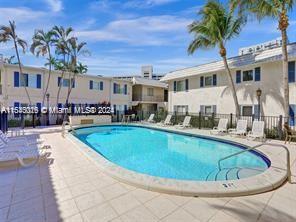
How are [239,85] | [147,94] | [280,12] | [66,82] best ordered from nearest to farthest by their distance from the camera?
[280,12], [239,85], [66,82], [147,94]

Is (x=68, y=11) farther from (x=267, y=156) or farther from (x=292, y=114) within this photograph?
(x=292, y=114)

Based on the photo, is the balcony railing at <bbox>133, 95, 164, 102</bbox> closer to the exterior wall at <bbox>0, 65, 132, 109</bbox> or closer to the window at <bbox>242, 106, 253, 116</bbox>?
the exterior wall at <bbox>0, 65, 132, 109</bbox>

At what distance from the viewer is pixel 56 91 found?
22.0 m

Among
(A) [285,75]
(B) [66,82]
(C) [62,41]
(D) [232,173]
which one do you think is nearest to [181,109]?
(A) [285,75]

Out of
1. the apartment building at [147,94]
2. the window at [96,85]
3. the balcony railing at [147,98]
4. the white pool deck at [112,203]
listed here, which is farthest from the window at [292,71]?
the window at [96,85]

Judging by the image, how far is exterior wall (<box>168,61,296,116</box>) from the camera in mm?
14117

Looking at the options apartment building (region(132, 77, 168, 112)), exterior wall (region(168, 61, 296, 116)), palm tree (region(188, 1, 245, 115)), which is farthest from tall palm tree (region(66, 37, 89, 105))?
palm tree (region(188, 1, 245, 115))

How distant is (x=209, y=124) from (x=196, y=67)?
6.89 metres

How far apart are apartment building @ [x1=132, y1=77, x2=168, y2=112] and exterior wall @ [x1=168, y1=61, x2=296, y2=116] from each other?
8157mm

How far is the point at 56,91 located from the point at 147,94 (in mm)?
13653

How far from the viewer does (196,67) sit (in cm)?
2041

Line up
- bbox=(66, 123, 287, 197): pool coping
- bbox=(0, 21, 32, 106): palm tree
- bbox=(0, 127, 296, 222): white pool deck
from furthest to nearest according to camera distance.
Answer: bbox=(0, 21, 32, 106): palm tree → bbox=(66, 123, 287, 197): pool coping → bbox=(0, 127, 296, 222): white pool deck

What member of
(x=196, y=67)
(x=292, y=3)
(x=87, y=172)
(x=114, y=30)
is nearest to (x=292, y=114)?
(x=292, y=3)

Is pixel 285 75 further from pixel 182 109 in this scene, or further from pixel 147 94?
pixel 147 94
